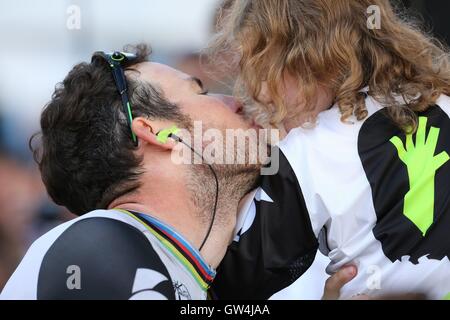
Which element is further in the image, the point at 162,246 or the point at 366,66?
the point at 366,66

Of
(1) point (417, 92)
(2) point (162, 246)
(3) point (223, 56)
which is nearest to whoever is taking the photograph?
(2) point (162, 246)

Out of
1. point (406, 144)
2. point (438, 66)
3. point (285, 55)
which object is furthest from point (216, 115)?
point (438, 66)

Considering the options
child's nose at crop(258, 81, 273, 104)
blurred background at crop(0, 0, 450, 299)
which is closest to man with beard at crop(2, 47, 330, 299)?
child's nose at crop(258, 81, 273, 104)

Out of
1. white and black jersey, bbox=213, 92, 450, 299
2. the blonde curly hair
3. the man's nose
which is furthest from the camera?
the man's nose

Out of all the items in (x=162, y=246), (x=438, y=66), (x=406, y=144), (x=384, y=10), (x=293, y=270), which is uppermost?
(x=384, y=10)

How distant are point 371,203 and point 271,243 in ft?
1.06

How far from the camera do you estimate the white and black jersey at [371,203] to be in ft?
6.42

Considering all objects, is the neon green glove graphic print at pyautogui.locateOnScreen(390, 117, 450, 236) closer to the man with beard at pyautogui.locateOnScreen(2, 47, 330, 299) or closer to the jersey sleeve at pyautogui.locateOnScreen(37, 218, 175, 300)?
the man with beard at pyautogui.locateOnScreen(2, 47, 330, 299)

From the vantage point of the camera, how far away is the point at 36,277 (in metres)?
1.81

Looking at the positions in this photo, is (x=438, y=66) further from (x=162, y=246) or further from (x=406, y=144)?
(x=162, y=246)

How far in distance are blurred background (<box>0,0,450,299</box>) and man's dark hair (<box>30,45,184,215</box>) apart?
4.56ft

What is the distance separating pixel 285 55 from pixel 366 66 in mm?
273

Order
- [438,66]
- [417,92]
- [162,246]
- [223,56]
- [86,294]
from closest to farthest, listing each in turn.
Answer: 1. [86,294]
2. [162,246]
3. [417,92]
4. [438,66]
5. [223,56]

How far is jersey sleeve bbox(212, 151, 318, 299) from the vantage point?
2008 mm
